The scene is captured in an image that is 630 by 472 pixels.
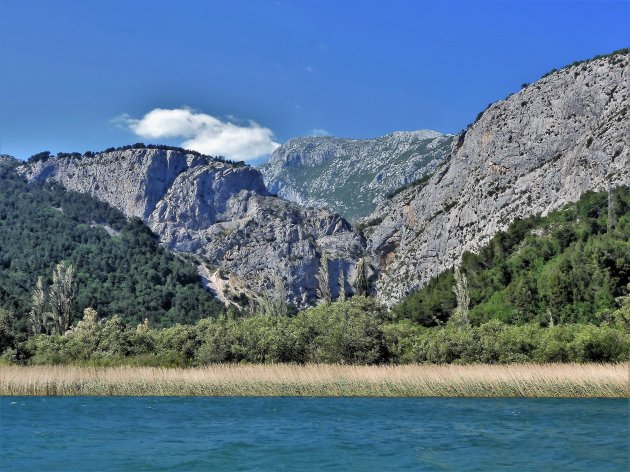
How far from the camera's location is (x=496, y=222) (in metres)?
126

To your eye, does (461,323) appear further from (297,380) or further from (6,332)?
(6,332)

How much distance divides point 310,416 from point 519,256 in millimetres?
75127

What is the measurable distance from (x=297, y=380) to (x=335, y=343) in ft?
49.5

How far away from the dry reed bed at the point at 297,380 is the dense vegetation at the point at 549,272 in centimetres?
2922

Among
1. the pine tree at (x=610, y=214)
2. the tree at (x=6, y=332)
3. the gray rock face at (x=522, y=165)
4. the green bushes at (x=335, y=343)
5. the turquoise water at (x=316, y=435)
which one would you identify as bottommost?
the turquoise water at (x=316, y=435)

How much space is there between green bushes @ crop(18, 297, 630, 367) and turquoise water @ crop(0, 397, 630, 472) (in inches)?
618

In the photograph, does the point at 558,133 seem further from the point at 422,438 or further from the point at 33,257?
the point at 33,257

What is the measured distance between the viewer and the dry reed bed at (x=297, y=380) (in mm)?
45438

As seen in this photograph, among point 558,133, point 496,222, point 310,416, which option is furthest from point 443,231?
point 310,416

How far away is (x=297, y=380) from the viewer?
159 feet

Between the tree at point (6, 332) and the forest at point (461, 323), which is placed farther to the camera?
the tree at point (6, 332)

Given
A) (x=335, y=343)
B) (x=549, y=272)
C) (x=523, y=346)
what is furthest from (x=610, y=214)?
(x=335, y=343)

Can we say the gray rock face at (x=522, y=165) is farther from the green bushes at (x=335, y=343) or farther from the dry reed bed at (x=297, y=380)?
the dry reed bed at (x=297, y=380)

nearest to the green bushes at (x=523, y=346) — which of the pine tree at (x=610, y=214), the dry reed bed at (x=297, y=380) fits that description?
the dry reed bed at (x=297, y=380)
